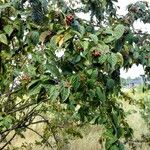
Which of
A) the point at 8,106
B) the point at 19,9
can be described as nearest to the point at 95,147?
the point at 8,106

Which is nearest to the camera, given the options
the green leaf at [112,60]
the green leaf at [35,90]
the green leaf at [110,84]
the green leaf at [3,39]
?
the green leaf at [35,90]

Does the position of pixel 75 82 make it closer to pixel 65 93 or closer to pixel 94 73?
pixel 65 93

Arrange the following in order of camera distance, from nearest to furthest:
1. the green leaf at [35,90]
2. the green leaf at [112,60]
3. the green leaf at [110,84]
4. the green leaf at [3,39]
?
1. the green leaf at [35,90]
2. the green leaf at [112,60]
3. the green leaf at [3,39]
4. the green leaf at [110,84]

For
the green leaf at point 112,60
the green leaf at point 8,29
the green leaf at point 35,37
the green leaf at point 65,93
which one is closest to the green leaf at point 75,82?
the green leaf at point 65,93

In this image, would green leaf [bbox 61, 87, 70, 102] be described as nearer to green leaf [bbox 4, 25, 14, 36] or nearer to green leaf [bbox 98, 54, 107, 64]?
green leaf [bbox 98, 54, 107, 64]

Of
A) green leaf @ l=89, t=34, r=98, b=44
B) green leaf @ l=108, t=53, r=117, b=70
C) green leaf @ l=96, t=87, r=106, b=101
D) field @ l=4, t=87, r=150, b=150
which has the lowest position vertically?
green leaf @ l=96, t=87, r=106, b=101

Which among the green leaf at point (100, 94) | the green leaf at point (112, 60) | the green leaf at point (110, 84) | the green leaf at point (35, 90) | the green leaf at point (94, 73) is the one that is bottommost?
the green leaf at point (35, 90)

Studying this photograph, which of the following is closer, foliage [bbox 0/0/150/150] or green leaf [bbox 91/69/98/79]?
foliage [bbox 0/0/150/150]

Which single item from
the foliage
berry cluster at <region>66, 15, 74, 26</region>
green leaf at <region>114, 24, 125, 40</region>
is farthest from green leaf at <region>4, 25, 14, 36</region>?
green leaf at <region>114, 24, 125, 40</region>

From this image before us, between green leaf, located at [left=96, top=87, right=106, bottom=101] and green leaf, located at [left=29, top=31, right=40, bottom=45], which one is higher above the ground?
green leaf, located at [left=29, top=31, right=40, bottom=45]

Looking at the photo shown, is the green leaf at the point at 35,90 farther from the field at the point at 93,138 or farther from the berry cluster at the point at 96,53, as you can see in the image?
the field at the point at 93,138

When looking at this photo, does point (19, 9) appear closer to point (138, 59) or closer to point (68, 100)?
point (68, 100)

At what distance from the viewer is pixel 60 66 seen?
2.85m

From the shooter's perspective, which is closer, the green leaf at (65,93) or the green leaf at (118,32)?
the green leaf at (65,93)
